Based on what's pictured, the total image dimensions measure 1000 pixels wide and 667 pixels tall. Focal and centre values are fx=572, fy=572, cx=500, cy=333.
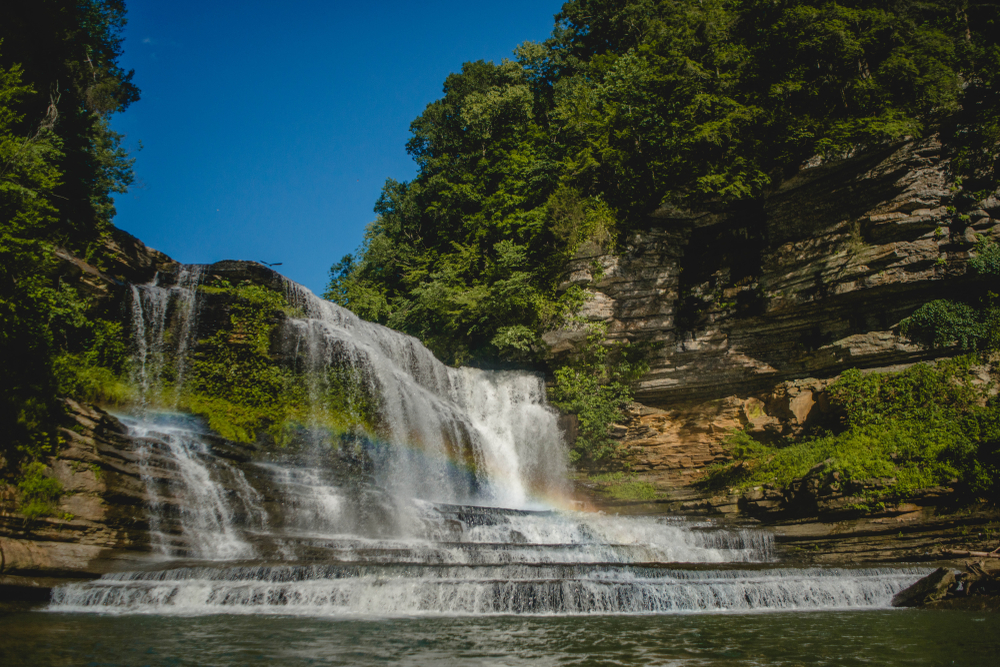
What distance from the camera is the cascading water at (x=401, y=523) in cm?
829

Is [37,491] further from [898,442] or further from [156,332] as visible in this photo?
[898,442]

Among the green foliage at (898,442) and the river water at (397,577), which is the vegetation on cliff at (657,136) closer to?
the green foliage at (898,442)

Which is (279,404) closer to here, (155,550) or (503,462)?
(155,550)

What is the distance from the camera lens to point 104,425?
1096cm

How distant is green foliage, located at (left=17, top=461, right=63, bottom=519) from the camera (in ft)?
29.6

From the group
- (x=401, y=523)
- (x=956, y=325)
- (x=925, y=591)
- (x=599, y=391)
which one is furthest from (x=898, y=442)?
(x=401, y=523)

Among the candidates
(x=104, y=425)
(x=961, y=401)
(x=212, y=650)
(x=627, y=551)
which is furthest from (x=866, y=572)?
(x=104, y=425)

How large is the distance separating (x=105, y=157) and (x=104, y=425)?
1215cm

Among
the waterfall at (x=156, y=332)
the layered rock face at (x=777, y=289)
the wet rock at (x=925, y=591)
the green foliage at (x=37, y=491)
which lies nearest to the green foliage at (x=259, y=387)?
the waterfall at (x=156, y=332)

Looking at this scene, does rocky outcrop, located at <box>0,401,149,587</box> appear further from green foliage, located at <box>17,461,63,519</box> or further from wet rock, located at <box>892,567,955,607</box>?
wet rock, located at <box>892,567,955,607</box>

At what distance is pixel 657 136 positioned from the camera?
19.5 meters

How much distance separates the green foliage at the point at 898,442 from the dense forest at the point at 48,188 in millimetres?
16035

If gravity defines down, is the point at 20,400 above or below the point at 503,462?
above

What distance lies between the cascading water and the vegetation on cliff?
11.5 feet
